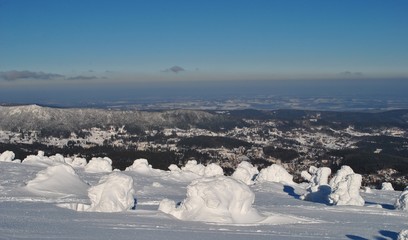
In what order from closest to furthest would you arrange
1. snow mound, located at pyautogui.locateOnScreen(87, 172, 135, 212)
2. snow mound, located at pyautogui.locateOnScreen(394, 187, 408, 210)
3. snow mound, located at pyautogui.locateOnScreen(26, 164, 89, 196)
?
snow mound, located at pyautogui.locateOnScreen(87, 172, 135, 212) < snow mound, located at pyautogui.locateOnScreen(26, 164, 89, 196) < snow mound, located at pyautogui.locateOnScreen(394, 187, 408, 210)

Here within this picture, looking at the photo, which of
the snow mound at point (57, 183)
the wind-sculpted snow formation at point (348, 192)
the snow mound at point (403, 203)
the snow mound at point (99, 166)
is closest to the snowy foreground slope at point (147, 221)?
the snow mound at point (57, 183)

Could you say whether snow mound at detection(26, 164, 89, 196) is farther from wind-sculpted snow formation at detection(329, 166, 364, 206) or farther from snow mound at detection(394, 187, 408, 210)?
snow mound at detection(394, 187, 408, 210)

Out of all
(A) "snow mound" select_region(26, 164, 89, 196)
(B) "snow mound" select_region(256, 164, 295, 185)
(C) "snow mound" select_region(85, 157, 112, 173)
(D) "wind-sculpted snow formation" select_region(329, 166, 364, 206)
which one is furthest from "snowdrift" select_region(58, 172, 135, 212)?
(C) "snow mound" select_region(85, 157, 112, 173)

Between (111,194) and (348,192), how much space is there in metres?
17.2

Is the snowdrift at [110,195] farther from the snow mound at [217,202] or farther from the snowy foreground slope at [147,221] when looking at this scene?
the snow mound at [217,202]

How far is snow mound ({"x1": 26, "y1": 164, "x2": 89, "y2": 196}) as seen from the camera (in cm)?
2764

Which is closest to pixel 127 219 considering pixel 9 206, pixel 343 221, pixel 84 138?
pixel 9 206

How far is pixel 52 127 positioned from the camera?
18262cm

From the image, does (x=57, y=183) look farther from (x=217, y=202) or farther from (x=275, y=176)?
(x=275, y=176)

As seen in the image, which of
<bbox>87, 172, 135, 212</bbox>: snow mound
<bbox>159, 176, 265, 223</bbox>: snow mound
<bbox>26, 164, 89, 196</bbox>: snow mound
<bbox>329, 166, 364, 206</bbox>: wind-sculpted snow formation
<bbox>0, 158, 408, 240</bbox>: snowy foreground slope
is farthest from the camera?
<bbox>329, 166, 364, 206</bbox>: wind-sculpted snow formation

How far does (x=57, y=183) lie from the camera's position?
2908 cm

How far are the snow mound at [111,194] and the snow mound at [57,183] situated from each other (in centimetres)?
671

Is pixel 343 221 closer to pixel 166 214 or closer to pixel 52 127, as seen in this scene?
Answer: pixel 166 214

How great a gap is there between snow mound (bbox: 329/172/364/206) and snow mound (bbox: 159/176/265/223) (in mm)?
12538
